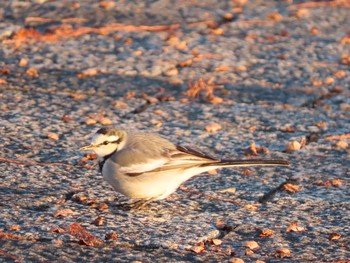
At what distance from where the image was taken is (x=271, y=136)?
6.85m

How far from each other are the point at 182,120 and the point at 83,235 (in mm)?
2305

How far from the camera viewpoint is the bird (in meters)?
5.49

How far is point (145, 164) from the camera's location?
5527 mm

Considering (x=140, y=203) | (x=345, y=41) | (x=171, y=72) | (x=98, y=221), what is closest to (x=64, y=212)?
(x=98, y=221)

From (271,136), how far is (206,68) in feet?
5.02

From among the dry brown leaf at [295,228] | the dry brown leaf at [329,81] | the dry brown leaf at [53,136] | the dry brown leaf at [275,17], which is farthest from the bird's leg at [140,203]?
the dry brown leaf at [275,17]

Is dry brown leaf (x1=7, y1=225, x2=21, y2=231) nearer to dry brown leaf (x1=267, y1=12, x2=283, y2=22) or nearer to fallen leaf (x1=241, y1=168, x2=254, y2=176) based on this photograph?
fallen leaf (x1=241, y1=168, x2=254, y2=176)

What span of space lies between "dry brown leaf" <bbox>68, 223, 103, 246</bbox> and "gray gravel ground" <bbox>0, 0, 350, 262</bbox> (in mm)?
30

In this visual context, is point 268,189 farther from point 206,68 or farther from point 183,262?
point 206,68

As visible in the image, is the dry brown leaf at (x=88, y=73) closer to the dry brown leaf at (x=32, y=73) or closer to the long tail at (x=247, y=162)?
the dry brown leaf at (x=32, y=73)

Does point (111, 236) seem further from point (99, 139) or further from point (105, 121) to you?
point (105, 121)

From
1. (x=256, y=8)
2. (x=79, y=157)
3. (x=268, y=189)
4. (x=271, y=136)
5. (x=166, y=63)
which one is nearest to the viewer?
(x=268, y=189)

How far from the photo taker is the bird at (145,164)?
18.0 feet

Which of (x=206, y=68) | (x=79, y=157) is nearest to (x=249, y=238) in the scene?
(x=79, y=157)
